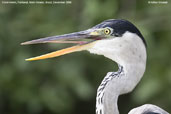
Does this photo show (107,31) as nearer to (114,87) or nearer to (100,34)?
(100,34)

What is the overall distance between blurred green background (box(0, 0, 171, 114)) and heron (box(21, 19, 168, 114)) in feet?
5.25

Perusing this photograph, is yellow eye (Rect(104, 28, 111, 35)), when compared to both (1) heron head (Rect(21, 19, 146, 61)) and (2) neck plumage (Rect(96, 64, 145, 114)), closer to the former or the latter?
(1) heron head (Rect(21, 19, 146, 61))

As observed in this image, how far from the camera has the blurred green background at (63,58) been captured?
3.87 metres

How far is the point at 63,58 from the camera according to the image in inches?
162

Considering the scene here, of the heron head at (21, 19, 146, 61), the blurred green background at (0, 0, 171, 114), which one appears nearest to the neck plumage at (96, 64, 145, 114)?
the heron head at (21, 19, 146, 61)

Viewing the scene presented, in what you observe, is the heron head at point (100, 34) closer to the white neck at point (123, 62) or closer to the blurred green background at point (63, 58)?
the white neck at point (123, 62)

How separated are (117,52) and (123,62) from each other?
0.07 m

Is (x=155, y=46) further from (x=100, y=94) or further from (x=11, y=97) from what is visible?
(x=100, y=94)

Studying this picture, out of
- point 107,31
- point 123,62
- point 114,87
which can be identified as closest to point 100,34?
point 107,31

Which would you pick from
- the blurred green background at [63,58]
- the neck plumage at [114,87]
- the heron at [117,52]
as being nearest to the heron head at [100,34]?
the heron at [117,52]

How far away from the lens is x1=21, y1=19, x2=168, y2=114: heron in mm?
2104

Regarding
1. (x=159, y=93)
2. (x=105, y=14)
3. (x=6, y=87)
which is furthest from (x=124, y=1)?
(x=6, y=87)

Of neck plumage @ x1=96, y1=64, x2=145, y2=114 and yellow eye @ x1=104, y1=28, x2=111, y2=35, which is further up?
yellow eye @ x1=104, y1=28, x2=111, y2=35

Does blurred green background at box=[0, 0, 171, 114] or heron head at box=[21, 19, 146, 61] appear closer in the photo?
heron head at box=[21, 19, 146, 61]
